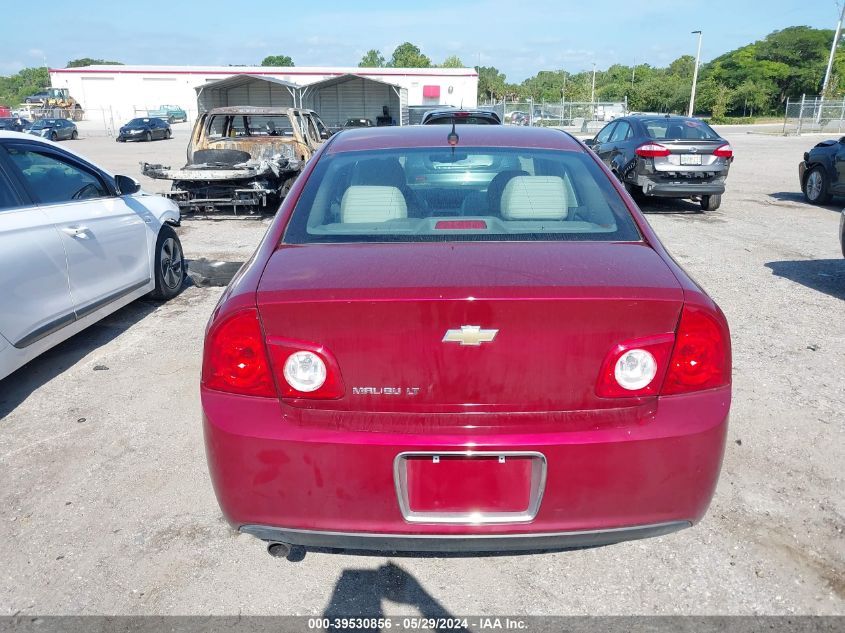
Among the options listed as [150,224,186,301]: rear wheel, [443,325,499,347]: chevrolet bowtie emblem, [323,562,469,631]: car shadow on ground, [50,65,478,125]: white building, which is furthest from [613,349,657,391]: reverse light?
[50,65,478,125]: white building

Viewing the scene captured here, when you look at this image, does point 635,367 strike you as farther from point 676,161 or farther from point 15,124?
point 15,124

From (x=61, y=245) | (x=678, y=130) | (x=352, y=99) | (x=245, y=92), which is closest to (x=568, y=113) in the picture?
(x=352, y=99)

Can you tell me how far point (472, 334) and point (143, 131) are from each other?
129 feet

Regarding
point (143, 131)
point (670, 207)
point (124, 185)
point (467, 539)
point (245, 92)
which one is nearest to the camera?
point (467, 539)

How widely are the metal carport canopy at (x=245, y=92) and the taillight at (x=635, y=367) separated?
1040 inches

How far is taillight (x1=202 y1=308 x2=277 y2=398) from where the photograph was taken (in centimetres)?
198

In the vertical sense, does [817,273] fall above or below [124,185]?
below

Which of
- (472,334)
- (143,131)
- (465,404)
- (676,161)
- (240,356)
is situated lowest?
(143,131)

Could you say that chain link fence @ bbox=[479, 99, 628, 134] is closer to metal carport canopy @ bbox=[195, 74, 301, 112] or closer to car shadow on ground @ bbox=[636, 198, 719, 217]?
metal carport canopy @ bbox=[195, 74, 301, 112]

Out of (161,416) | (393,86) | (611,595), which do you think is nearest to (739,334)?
(611,595)

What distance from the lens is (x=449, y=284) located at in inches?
76.8

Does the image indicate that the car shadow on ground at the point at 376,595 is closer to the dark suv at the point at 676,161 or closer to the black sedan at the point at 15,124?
the dark suv at the point at 676,161

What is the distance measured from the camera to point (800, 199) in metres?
12.4

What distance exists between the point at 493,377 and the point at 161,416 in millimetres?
2549
